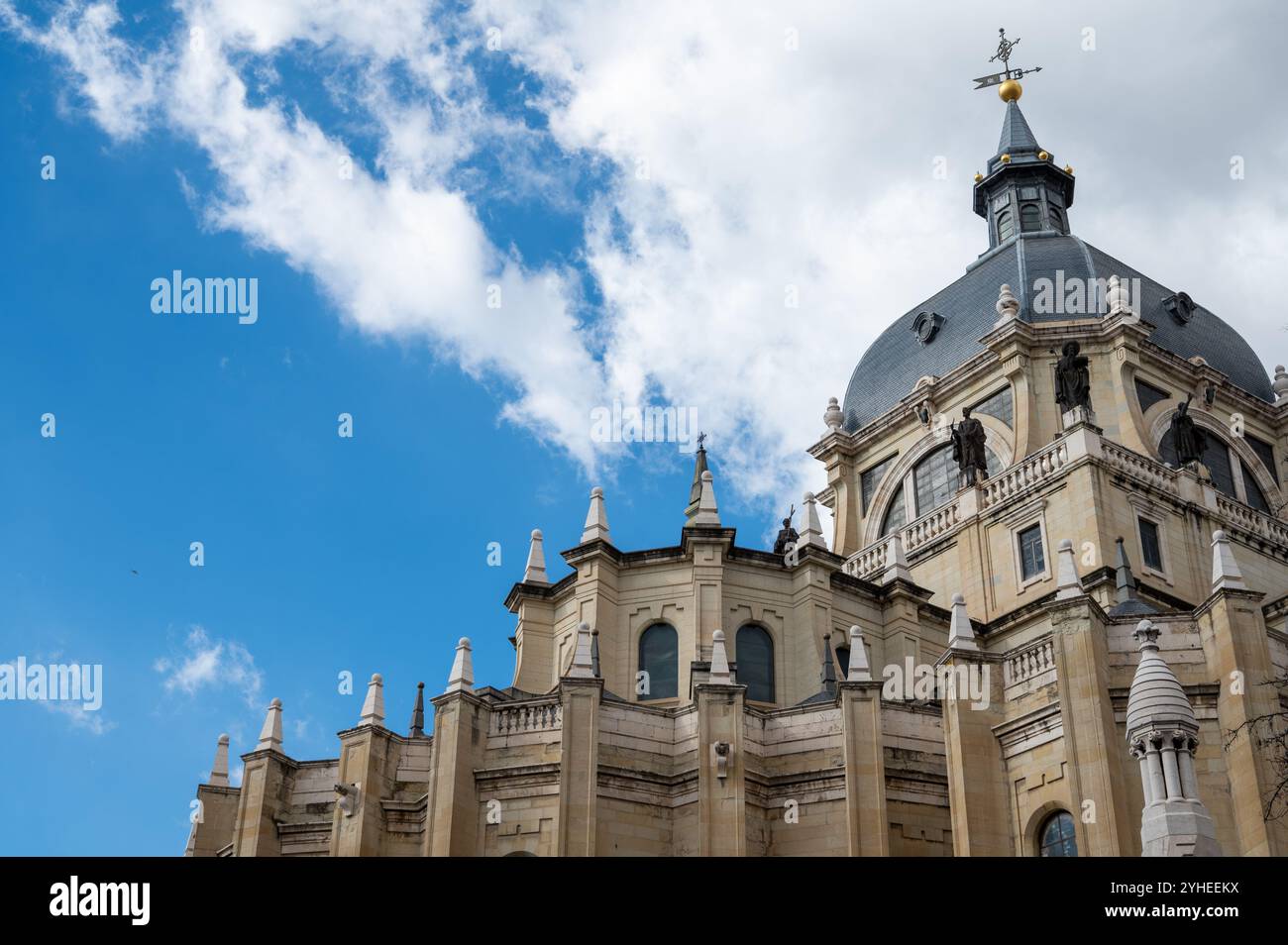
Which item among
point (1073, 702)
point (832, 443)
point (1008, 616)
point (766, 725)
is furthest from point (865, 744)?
point (832, 443)

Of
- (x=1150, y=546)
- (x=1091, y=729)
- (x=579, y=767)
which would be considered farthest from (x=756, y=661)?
(x=1150, y=546)

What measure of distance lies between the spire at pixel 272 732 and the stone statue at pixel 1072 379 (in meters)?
24.9

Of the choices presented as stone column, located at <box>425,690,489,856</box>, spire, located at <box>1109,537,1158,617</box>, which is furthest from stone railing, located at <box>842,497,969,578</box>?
stone column, located at <box>425,690,489,856</box>

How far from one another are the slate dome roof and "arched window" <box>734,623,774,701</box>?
16692 mm

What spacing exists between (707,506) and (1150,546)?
43.5 feet

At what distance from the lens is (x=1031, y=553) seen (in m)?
44.9

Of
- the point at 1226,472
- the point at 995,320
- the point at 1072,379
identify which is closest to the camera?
the point at 1072,379

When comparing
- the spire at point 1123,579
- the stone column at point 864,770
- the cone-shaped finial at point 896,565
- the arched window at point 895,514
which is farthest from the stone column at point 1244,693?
the arched window at point 895,514

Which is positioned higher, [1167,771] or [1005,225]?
[1005,225]

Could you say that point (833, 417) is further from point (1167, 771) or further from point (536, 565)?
point (1167, 771)

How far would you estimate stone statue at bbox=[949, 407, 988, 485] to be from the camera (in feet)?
158

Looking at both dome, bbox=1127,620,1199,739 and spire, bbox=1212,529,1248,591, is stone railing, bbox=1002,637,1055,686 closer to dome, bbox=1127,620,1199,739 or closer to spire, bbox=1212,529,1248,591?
spire, bbox=1212,529,1248,591
